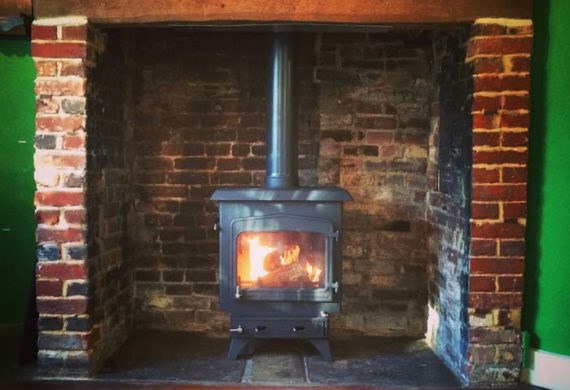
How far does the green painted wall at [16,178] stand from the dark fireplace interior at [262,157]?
59 cm

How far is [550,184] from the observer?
2.77 metres

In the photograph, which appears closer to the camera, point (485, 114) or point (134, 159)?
point (485, 114)

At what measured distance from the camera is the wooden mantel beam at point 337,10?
9.03ft

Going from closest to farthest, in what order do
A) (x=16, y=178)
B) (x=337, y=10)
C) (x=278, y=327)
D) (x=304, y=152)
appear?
(x=337, y=10) → (x=278, y=327) → (x=16, y=178) → (x=304, y=152)

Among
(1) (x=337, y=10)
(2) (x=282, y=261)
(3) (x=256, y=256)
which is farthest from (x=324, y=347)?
(1) (x=337, y=10)

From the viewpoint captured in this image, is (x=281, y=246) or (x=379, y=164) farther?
(x=379, y=164)

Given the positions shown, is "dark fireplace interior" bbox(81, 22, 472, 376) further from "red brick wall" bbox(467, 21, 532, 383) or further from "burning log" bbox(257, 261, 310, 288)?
"red brick wall" bbox(467, 21, 532, 383)

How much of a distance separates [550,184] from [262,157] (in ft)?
5.55

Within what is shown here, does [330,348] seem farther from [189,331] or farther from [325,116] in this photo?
[325,116]

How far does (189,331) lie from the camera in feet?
12.1

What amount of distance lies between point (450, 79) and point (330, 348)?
5.60 feet

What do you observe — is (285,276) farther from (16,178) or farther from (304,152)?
(16,178)

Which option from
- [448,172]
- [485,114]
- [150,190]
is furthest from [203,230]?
[485,114]

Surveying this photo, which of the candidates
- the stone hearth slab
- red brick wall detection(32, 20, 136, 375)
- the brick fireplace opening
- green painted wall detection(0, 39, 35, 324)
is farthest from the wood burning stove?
green painted wall detection(0, 39, 35, 324)
